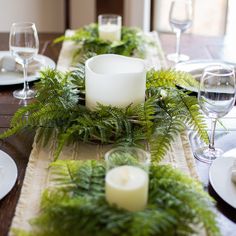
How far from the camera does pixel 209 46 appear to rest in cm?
196

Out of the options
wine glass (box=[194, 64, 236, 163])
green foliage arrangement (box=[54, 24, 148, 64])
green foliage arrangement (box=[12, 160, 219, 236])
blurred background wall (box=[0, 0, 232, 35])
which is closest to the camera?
green foliage arrangement (box=[12, 160, 219, 236])

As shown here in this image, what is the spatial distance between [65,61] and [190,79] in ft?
1.92

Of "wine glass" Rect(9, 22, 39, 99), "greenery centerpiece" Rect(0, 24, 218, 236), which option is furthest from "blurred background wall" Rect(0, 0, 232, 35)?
"greenery centerpiece" Rect(0, 24, 218, 236)

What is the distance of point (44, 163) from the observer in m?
1.04

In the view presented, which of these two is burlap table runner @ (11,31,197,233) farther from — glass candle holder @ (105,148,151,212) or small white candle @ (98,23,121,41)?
small white candle @ (98,23,121,41)

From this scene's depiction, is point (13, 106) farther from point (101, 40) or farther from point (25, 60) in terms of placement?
point (101, 40)

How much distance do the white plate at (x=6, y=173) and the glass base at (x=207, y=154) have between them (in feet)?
1.29

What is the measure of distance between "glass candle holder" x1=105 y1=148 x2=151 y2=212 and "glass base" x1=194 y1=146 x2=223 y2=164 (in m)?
0.29

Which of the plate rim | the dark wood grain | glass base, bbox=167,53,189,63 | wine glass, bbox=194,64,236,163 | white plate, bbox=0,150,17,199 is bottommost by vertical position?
white plate, bbox=0,150,17,199

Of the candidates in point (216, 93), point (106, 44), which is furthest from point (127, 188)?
point (106, 44)

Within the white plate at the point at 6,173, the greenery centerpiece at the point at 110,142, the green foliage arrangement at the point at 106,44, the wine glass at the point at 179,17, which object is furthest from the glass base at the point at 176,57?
the white plate at the point at 6,173

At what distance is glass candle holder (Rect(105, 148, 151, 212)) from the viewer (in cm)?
74

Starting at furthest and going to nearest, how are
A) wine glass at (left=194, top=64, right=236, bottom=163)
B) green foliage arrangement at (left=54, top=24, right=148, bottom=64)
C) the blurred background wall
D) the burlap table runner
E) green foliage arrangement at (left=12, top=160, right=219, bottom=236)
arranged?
the blurred background wall → green foliage arrangement at (left=54, top=24, right=148, bottom=64) → wine glass at (left=194, top=64, right=236, bottom=163) → the burlap table runner → green foliage arrangement at (left=12, top=160, right=219, bottom=236)

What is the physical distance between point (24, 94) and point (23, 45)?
0.14 m
